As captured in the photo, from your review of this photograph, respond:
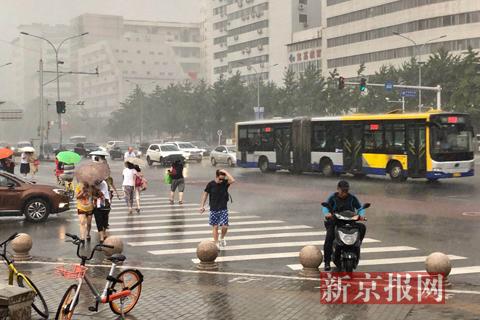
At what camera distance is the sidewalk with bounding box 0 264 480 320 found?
8.05 meters

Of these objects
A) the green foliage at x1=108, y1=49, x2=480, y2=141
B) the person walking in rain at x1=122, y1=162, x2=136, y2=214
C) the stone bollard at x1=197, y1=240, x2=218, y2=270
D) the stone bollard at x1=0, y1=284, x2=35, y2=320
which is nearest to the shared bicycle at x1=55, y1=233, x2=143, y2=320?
the stone bollard at x1=0, y1=284, x2=35, y2=320

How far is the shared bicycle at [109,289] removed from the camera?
7152mm

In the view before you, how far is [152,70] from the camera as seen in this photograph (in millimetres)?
171500

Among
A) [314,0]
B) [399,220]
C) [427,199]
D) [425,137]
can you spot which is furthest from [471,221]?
[314,0]

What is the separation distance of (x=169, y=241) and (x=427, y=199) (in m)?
11.0

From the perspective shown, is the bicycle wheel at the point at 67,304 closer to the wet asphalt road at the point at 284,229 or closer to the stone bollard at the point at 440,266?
the wet asphalt road at the point at 284,229

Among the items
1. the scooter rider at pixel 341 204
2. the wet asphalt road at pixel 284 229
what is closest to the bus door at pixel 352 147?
the wet asphalt road at pixel 284 229

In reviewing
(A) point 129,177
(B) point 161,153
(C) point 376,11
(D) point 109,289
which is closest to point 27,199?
(A) point 129,177

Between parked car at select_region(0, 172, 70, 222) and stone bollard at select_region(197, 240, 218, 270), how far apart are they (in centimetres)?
810

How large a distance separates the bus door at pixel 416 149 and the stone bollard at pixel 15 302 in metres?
22.1

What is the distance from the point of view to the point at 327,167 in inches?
1278

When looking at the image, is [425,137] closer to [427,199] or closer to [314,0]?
[427,199]

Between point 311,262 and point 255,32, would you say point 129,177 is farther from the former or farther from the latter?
point 255,32

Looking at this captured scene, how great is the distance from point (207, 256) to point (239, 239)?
3.38 m
